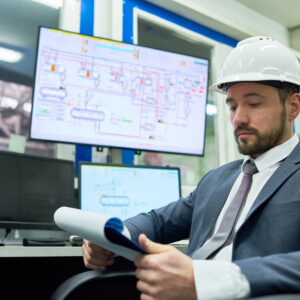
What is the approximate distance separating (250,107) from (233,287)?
0.66 meters

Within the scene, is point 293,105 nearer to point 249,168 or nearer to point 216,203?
point 249,168

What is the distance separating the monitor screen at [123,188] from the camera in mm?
1796

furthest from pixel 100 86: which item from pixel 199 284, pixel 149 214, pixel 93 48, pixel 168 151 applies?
pixel 199 284

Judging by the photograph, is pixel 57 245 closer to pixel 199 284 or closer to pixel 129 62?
pixel 199 284

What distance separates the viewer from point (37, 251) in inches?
46.0

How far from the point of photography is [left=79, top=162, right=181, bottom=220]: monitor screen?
1.80 m

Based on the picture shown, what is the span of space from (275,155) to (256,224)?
269 mm

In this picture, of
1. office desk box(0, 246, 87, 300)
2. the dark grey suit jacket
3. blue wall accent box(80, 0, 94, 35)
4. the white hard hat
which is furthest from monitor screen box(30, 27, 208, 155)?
the white hard hat

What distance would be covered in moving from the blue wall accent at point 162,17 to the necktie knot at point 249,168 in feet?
4.56

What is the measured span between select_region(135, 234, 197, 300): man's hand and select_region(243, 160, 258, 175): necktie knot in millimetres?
570

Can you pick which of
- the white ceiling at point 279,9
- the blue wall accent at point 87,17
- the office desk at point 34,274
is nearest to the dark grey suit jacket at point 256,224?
the office desk at point 34,274

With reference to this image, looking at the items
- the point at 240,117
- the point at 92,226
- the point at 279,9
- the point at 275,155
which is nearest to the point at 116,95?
the point at 240,117

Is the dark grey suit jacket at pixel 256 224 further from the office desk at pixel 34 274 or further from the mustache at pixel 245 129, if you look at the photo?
the office desk at pixel 34 274

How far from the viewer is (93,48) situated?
6.54ft
